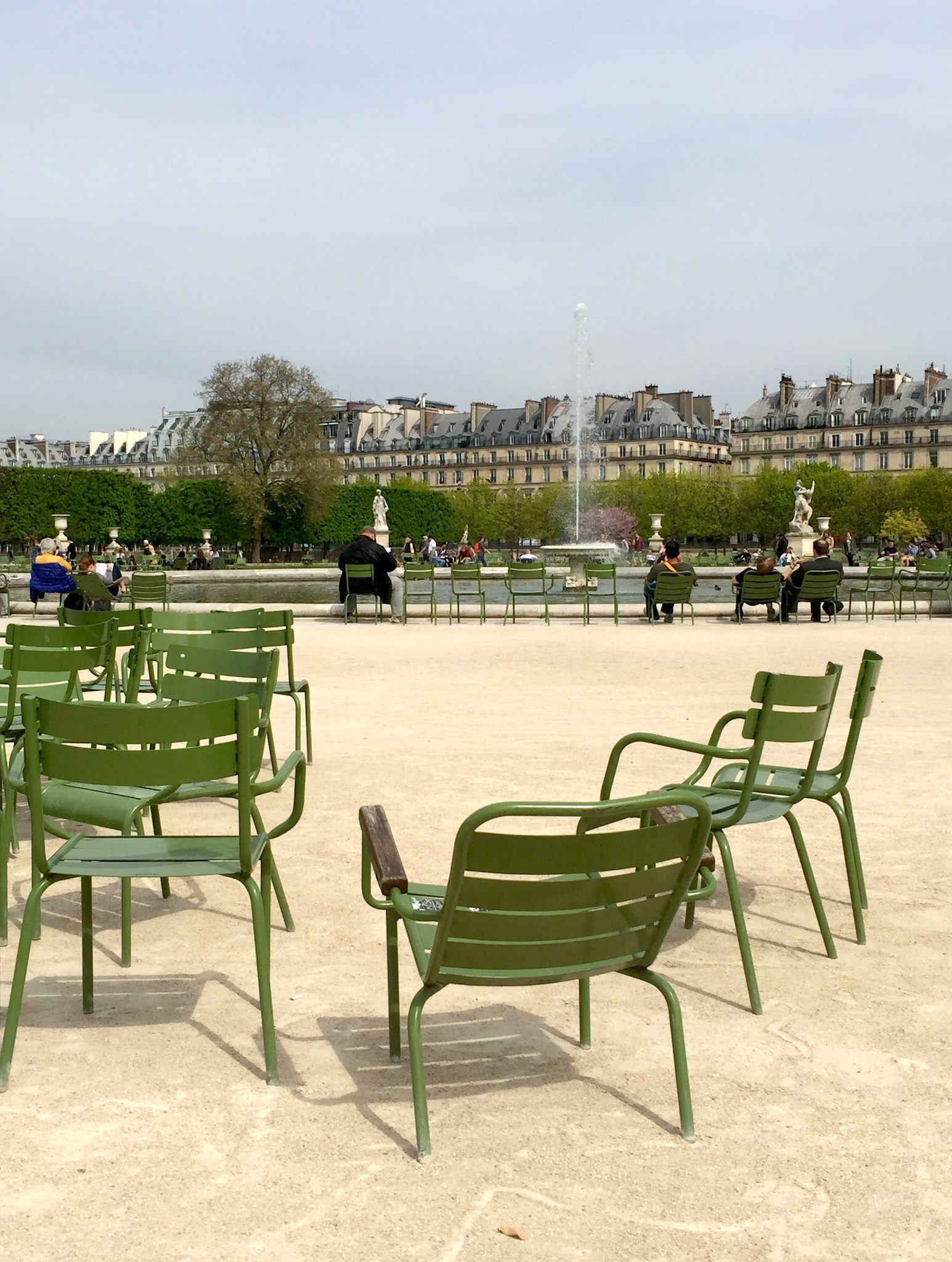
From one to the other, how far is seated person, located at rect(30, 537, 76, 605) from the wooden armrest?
17401 millimetres

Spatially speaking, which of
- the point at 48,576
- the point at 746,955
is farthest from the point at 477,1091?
the point at 48,576

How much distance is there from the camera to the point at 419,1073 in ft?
10.3

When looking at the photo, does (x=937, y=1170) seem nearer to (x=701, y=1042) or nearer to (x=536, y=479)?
(x=701, y=1042)

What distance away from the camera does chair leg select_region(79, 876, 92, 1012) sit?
4.00m

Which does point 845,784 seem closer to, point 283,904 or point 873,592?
point 283,904

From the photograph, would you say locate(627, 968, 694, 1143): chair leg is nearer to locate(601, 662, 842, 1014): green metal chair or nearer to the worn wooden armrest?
the worn wooden armrest

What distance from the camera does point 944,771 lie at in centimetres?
782

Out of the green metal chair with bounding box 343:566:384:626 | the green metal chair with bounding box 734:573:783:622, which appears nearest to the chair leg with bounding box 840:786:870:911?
the green metal chair with bounding box 734:573:783:622

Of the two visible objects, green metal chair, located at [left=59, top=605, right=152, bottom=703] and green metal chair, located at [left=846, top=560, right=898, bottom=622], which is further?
green metal chair, located at [left=846, top=560, right=898, bottom=622]

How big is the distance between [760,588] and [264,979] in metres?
17.0

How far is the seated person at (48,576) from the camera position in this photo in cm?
2055

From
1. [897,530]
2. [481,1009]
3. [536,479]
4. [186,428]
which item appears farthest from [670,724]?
[536,479]

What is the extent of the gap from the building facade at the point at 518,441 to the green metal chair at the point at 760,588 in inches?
3864

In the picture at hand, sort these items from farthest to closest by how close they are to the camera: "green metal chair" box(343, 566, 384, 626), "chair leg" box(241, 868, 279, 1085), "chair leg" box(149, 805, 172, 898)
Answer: "green metal chair" box(343, 566, 384, 626) < "chair leg" box(149, 805, 172, 898) < "chair leg" box(241, 868, 279, 1085)
